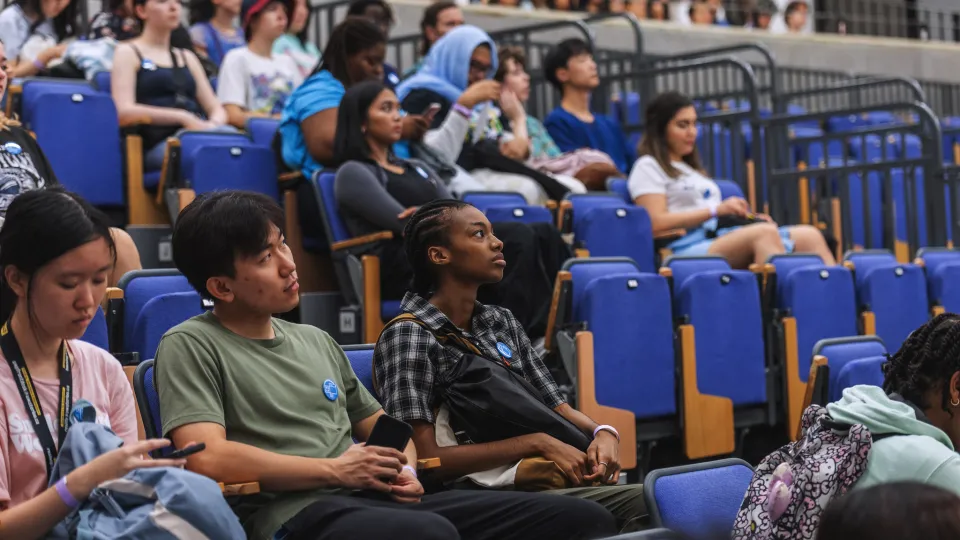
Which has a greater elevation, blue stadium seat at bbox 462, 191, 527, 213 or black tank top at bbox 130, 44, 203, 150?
black tank top at bbox 130, 44, 203, 150

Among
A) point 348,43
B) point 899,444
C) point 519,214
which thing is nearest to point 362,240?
point 519,214

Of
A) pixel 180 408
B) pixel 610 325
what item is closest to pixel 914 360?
pixel 180 408

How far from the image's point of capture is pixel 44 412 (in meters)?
2.15

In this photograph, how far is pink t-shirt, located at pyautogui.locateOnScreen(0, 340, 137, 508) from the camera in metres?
2.10

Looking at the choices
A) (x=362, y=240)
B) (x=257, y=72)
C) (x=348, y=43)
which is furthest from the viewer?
(x=257, y=72)

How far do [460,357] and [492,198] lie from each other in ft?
7.07

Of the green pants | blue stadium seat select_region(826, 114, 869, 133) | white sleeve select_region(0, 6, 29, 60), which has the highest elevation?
white sleeve select_region(0, 6, 29, 60)

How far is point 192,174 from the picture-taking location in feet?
15.6

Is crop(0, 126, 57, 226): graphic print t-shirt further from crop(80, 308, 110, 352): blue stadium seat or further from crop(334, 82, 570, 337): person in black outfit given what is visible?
→ crop(334, 82, 570, 337): person in black outfit

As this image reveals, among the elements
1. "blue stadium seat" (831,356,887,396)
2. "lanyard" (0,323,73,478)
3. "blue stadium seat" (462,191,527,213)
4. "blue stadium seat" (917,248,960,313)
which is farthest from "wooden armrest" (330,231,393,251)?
"blue stadium seat" (917,248,960,313)

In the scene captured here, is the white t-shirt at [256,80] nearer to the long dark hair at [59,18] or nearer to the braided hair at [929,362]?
the long dark hair at [59,18]

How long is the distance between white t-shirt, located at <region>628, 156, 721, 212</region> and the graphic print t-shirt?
2.67m

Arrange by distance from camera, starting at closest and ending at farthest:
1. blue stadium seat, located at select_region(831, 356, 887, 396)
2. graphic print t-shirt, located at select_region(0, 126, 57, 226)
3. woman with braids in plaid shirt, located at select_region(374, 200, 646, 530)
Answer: woman with braids in plaid shirt, located at select_region(374, 200, 646, 530) → graphic print t-shirt, located at select_region(0, 126, 57, 226) → blue stadium seat, located at select_region(831, 356, 887, 396)

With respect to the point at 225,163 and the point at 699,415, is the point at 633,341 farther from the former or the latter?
the point at 225,163
